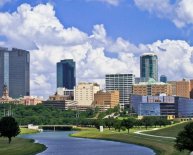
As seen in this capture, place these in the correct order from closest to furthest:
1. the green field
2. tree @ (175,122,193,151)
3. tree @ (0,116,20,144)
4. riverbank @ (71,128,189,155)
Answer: tree @ (175,122,193,151) < the green field < riverbank @ (71,128,189,155) < tree @ (0,116,20,144)

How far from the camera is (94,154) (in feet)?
375

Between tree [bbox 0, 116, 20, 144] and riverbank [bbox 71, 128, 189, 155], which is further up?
tree [bbox 0, 116, 20, 144]

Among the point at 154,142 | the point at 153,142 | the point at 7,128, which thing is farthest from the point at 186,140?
the point at 7,128

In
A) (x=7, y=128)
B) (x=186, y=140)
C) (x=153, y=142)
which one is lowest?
(x=153, y=142)

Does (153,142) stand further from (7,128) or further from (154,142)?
(7,128)

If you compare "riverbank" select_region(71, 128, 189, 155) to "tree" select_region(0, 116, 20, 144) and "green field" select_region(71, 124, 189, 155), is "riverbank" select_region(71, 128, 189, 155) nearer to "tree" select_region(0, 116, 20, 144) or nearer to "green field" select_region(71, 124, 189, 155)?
"green field" select_region(71, 124, 189, 155)

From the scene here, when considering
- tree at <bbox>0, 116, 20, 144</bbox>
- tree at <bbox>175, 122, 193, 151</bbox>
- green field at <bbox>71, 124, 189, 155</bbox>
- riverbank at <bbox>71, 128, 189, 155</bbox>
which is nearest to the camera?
tree at <bbox>175, 122, 193, 151</bbox>

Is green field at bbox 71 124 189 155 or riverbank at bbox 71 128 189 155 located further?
riverbank at bbox 71 128 189 155

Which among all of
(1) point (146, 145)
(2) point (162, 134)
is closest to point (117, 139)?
(2) point (162, 134)

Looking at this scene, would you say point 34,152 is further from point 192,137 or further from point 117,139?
point 117,139

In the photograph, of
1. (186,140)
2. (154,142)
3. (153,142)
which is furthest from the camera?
(153,142)

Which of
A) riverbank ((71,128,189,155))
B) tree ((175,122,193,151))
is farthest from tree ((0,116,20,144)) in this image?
tree ((175,122,193,151))

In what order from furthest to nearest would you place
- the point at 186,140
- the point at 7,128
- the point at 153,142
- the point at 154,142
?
the point at 7,128 → the point at 153,142 → the point at 154,142 → the point at 186,140

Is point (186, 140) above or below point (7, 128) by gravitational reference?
below
